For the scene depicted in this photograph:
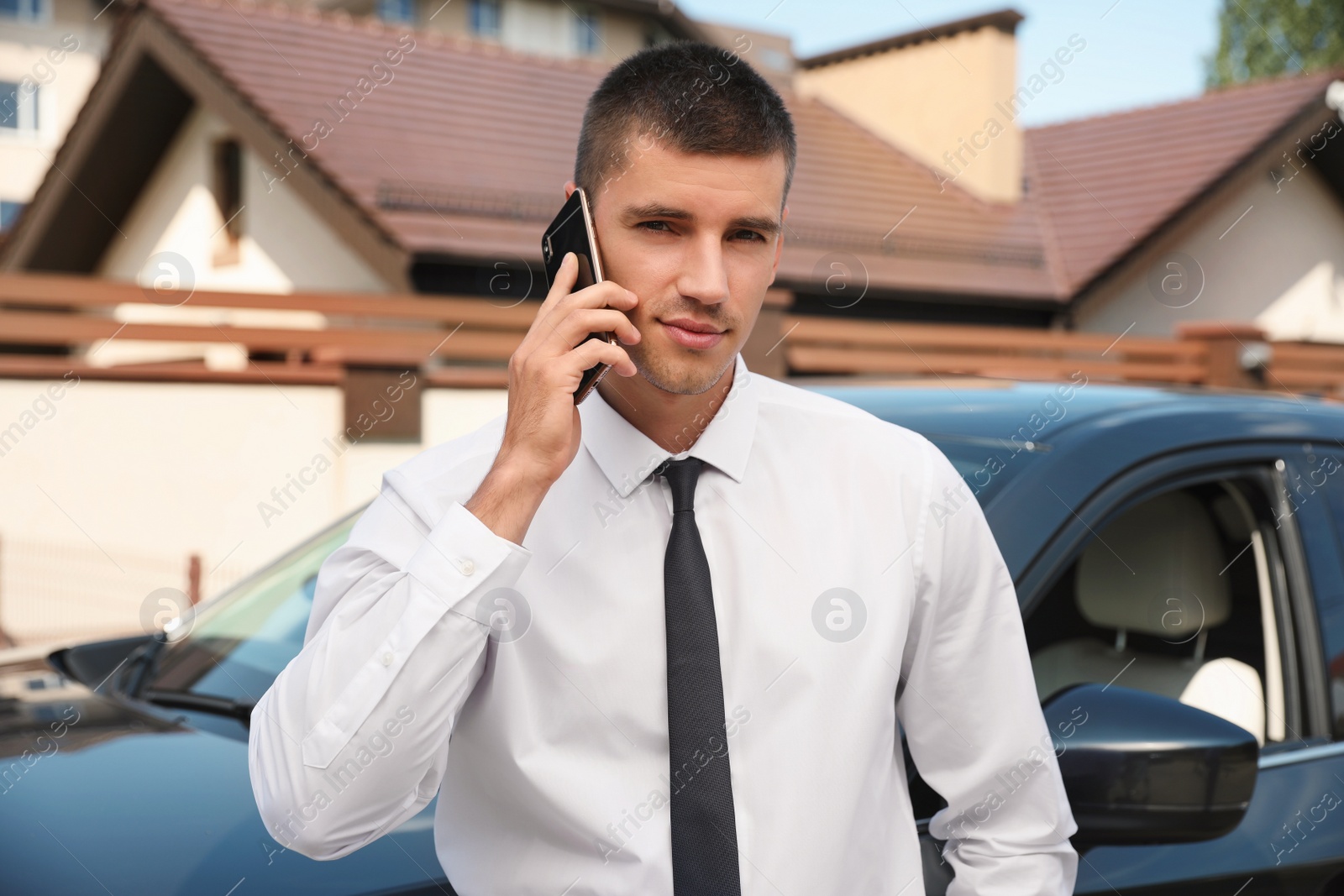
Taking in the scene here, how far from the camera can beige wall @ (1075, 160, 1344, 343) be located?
56.5 ft

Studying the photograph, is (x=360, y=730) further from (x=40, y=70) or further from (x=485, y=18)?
(x=40, y=70)

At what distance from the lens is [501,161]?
44.0 feet

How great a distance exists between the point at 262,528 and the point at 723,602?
719cm

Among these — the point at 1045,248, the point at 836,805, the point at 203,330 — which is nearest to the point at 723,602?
the point at 836,805

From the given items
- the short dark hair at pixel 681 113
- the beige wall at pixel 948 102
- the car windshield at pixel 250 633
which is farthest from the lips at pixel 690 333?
the beige wall at pixel 948 102

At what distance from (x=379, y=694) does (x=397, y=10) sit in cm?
3505

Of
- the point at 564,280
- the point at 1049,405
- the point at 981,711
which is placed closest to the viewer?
the point at 564,280

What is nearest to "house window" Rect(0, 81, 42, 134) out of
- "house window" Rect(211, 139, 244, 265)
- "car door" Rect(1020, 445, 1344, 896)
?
"house window" Rect(211, 139, 244, 265)

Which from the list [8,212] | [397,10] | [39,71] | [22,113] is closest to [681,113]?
[39,71]

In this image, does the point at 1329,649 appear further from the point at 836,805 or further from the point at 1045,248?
the point at 1045,248

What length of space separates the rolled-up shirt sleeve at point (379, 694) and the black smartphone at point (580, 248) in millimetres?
243

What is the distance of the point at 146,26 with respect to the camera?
44.1ft

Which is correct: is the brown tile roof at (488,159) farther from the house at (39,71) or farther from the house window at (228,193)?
the house at (39,71)

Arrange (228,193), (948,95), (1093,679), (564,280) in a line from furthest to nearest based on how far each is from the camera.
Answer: (948,95)
(228,193)
(1093,679)
(564,280)
